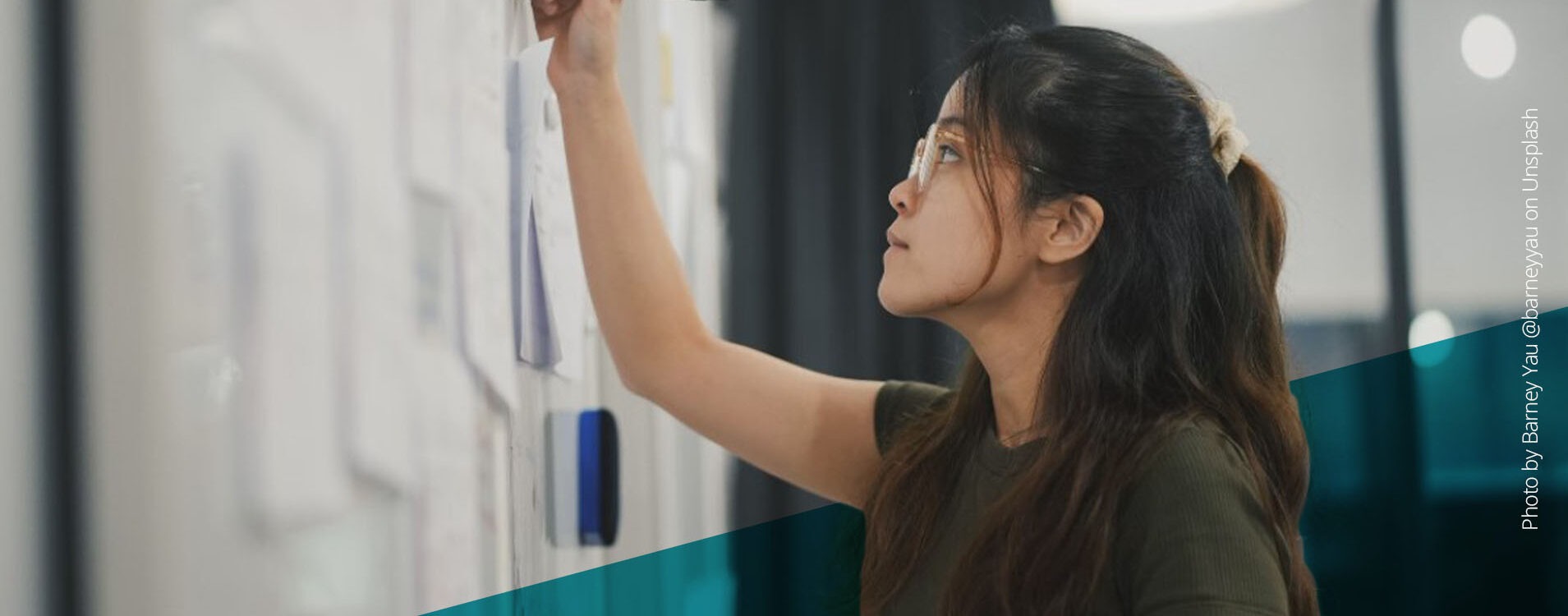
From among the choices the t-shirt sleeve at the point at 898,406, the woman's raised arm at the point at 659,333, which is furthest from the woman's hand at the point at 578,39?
the t-shirt sleeve at the point at 898,406

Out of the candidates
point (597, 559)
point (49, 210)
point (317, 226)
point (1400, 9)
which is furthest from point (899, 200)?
point (1400, 9)

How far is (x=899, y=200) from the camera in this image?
1.20 m

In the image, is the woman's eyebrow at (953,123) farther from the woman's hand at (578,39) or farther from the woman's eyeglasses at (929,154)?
the woman's hand at (578,39)

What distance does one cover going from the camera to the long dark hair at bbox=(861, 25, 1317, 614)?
1.03 metres

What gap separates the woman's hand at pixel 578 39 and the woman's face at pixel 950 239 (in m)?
0.28

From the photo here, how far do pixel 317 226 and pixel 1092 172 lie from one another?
608 millimetres

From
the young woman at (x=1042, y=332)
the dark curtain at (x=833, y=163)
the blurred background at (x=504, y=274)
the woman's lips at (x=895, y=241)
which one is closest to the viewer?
the blurred background at (x=504, y=274)

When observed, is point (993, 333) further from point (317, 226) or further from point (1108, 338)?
point (317, 226)

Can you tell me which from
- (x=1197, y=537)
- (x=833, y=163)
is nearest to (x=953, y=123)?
(x=1197, y=537)

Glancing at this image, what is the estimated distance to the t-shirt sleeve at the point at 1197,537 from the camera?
878 mm

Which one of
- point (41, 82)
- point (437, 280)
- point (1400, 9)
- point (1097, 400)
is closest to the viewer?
point (41, 82)
